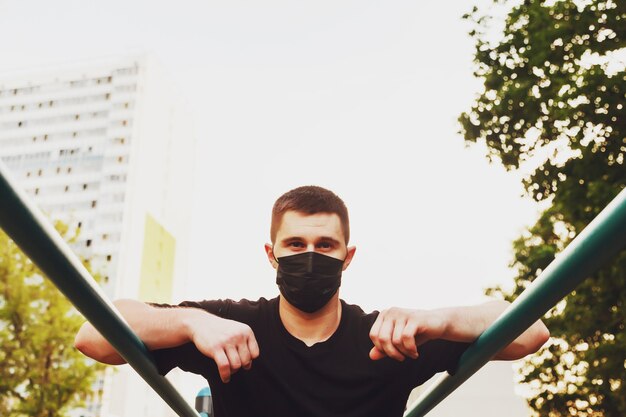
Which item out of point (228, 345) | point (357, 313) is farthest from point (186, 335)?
point (357, 313)

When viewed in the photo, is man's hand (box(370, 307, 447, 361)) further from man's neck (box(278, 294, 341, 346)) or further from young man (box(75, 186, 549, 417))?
man's neck (box(278, 294, 341, 346))

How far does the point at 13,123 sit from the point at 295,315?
8001 centimetres

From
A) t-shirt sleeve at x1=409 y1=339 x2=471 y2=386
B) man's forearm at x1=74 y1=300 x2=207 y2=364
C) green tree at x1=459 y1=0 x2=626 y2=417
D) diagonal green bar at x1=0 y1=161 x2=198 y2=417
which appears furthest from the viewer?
green tree at x1=459 y1=0 x2=626 y2=417

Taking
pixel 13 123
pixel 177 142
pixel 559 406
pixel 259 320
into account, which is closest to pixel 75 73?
pixel 13 123

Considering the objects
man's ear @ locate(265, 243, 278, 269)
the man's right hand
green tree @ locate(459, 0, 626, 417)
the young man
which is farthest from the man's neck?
green tree @ locate(459, 0, 626, 417)

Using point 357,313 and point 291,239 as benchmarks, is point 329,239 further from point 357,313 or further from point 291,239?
point 357,313

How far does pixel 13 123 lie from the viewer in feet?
240

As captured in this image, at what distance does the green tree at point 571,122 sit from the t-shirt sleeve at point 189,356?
6.78 metres

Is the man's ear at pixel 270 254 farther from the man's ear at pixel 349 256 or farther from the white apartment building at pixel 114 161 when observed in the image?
the white apartment building at pixel 114 161

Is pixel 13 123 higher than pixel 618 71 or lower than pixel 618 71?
higher

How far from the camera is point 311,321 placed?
7.01 ft

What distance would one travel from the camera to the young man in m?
1.64

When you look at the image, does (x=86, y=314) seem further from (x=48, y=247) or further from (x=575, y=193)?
Answer: (x=575, y=193)

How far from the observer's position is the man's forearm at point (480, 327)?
1.65 metres
